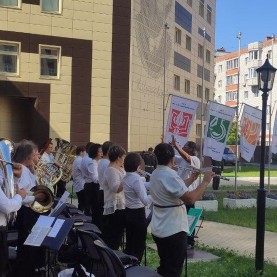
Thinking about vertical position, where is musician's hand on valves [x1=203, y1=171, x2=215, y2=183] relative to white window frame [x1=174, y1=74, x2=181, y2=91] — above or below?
below

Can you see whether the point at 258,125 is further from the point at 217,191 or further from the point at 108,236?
the point at 108,236

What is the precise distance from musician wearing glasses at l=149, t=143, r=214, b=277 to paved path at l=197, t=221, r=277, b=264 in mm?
3469

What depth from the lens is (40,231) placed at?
206 inches

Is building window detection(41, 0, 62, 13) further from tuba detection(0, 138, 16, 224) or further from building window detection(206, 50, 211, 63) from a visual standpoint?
building window detection(206, 50, 211, 63)

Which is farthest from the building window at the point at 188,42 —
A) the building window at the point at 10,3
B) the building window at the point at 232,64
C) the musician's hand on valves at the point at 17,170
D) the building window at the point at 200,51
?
the building window at the point at 232,64

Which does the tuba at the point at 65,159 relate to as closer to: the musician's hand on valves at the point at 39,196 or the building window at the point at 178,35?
the musician's hand on valves at the point at 39,196

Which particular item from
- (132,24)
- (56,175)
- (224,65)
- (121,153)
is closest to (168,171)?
(121,153)

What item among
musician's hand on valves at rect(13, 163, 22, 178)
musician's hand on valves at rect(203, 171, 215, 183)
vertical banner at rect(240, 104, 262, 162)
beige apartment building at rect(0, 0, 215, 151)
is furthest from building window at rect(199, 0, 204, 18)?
musician's hand on valves at rect(203, 171, 215, 183)

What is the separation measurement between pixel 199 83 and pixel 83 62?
19.5 metres

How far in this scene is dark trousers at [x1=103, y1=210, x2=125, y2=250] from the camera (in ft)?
25.5

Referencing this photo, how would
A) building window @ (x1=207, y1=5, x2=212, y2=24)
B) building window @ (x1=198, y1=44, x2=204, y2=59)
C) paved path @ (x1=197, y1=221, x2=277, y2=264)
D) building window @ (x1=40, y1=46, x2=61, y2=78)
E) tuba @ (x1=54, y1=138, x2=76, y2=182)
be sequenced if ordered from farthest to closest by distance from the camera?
building window @ (x1=207, y1=5, x2=212, y2=24) → building window @ (x1=198, y1=44, x2=204, y2=59) → building window @ (x1=40, y1=46, x2=61, y2=78) → tuba @ (x1=54, y1=138, x2=76, y2=182) → paved path @ (x1=197, y1=221, x2=277, y2=264)

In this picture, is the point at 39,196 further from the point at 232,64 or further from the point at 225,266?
the point at 232,64

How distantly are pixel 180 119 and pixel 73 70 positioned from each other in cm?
1631

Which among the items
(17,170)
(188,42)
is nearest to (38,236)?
(17,170)
